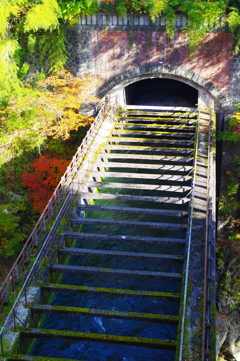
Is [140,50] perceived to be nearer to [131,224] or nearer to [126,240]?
[131,224]

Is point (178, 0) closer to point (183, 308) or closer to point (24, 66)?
point (24, 66)

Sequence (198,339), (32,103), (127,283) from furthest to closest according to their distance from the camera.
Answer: (32,103) < (127,283) < (198,339)

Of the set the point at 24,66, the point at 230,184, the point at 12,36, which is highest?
the point at 12,36

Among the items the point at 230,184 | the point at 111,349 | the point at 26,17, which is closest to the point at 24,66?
the point at 26,17

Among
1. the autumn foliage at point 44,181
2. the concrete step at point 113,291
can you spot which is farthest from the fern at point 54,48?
the concrete step at point 113,291

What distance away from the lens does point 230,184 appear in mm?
19016

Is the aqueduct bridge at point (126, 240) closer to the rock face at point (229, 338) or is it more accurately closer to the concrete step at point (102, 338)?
the concrete step at point (102, 338)

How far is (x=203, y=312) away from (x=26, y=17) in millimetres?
15631

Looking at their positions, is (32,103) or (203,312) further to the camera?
(32,103)

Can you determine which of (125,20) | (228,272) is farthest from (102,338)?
(125,20)

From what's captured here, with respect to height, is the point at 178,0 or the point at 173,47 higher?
the point at 178,0

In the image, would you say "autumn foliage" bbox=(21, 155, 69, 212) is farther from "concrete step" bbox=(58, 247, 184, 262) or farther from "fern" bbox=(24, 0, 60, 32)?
"fern" bbox=(24, 0, 60, 32)

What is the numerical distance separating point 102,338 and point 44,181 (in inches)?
322

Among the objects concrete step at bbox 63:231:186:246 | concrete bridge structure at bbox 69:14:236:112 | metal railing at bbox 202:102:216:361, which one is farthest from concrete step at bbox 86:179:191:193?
concrete bridge structure at bbox 69:14:236:112
